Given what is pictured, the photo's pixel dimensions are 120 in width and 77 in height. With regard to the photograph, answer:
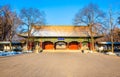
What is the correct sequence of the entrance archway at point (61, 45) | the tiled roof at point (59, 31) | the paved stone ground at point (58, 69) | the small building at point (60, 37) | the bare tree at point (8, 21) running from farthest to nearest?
the entrance archway at point (61, 45) < the tiled roof at point (59, 31) < the small building at point (60, 37) < the bare tree at point (8, 21) < the paved stone ground at point (58, 69)

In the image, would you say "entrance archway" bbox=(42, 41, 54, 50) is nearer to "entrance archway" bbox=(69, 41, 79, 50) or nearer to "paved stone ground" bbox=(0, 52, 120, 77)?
"entrance archway" bbox=(69, 41, 79, 50)

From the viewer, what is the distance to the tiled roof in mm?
58594

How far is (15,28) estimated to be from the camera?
155 feet

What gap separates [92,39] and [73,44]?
760 cm

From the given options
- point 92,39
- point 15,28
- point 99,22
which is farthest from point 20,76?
point 92,39

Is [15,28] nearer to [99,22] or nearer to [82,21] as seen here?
[82,21]

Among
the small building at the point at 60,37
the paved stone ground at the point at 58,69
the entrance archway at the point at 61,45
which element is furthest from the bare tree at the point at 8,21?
the paved stone ground at the point at 58,69

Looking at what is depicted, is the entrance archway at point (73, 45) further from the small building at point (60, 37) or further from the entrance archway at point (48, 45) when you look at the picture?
the entrance archway at point (48, 45)

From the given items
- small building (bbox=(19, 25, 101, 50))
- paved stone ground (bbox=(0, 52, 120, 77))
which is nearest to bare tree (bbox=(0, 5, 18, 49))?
small building (bbox=(19, 25, 101, 50))

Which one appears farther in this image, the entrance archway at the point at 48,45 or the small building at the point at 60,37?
the entrance archway at the point at 48,45

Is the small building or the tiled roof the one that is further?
the tiled roof

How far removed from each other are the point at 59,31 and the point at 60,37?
3.59 metres

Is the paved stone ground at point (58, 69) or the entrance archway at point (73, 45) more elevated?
the entrance archway at point (73, 45)

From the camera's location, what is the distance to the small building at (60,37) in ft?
191
